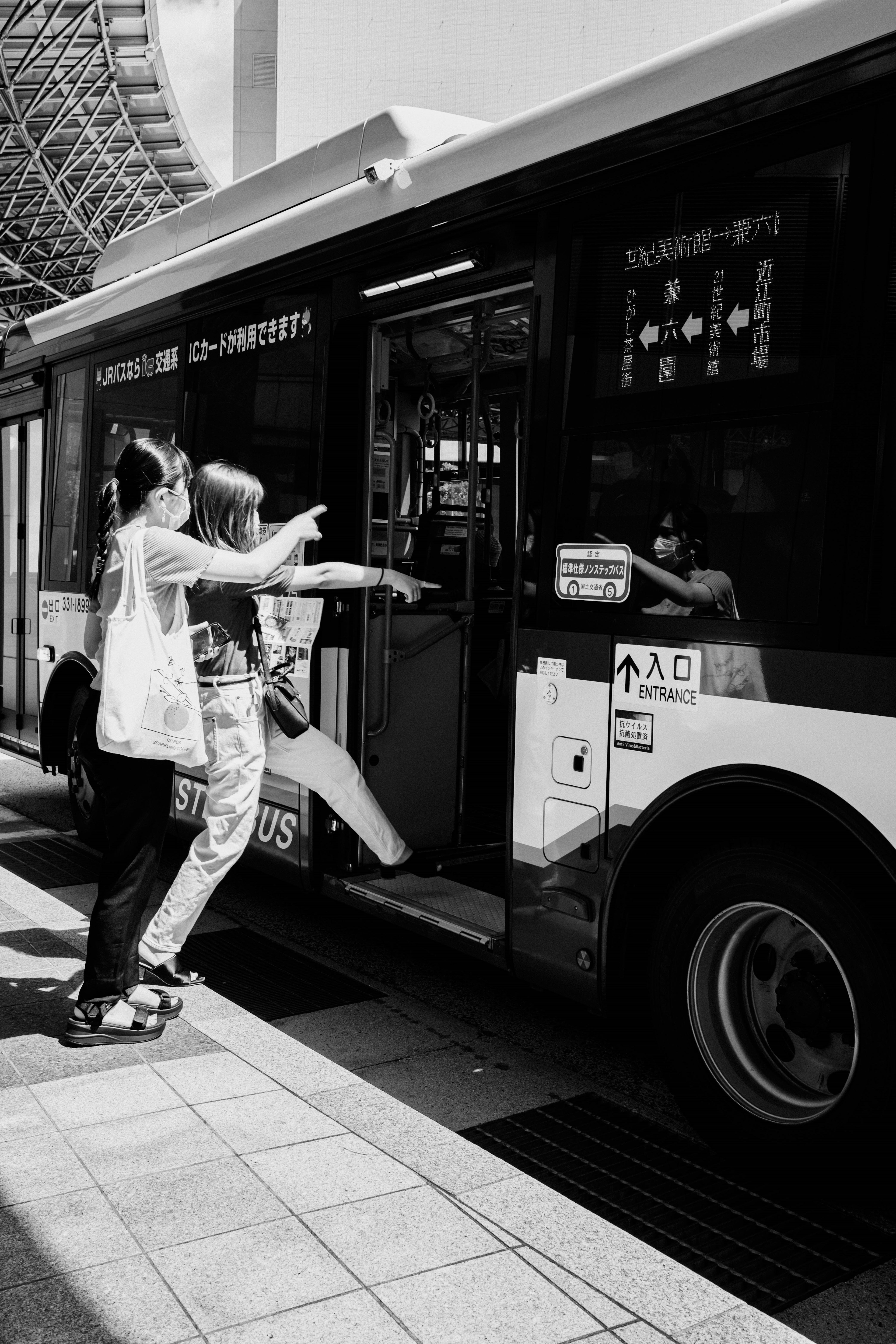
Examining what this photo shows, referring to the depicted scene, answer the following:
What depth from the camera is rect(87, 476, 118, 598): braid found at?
4.10m

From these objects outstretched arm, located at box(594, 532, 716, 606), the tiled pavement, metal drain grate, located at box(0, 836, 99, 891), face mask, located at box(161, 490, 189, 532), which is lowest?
metal drain grate, located at box(0, 836, 99, 891)

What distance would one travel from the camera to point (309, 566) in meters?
4.33

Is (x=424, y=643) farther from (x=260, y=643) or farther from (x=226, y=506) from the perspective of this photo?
(x=226, y=506)

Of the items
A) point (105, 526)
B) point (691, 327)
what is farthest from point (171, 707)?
point (691, 327)

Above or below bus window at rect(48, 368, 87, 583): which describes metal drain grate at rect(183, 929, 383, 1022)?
below

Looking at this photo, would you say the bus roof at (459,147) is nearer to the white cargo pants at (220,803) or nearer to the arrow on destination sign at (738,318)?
the arrow on destination sign at (738,318)

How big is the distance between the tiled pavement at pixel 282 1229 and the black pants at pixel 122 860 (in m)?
0.30

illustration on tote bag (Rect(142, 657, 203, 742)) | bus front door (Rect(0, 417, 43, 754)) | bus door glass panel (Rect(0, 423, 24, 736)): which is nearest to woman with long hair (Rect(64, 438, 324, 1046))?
illustration on tote bag (Rect(142, 657, 203, 742))

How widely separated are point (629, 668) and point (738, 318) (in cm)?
102

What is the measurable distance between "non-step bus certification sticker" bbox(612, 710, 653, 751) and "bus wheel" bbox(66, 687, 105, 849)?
4.21 m

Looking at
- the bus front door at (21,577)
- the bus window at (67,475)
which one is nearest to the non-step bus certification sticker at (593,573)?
the bus window at (67,475)

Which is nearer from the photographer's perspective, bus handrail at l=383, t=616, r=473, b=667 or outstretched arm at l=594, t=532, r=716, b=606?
outstretched arm at l=594, t=532, r=716, b=606

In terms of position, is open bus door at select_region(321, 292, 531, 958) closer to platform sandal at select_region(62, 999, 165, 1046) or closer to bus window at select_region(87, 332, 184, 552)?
platform sandal at select_region(62, 999, 165, 1046)

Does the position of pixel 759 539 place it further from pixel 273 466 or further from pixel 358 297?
pixel 273 466
